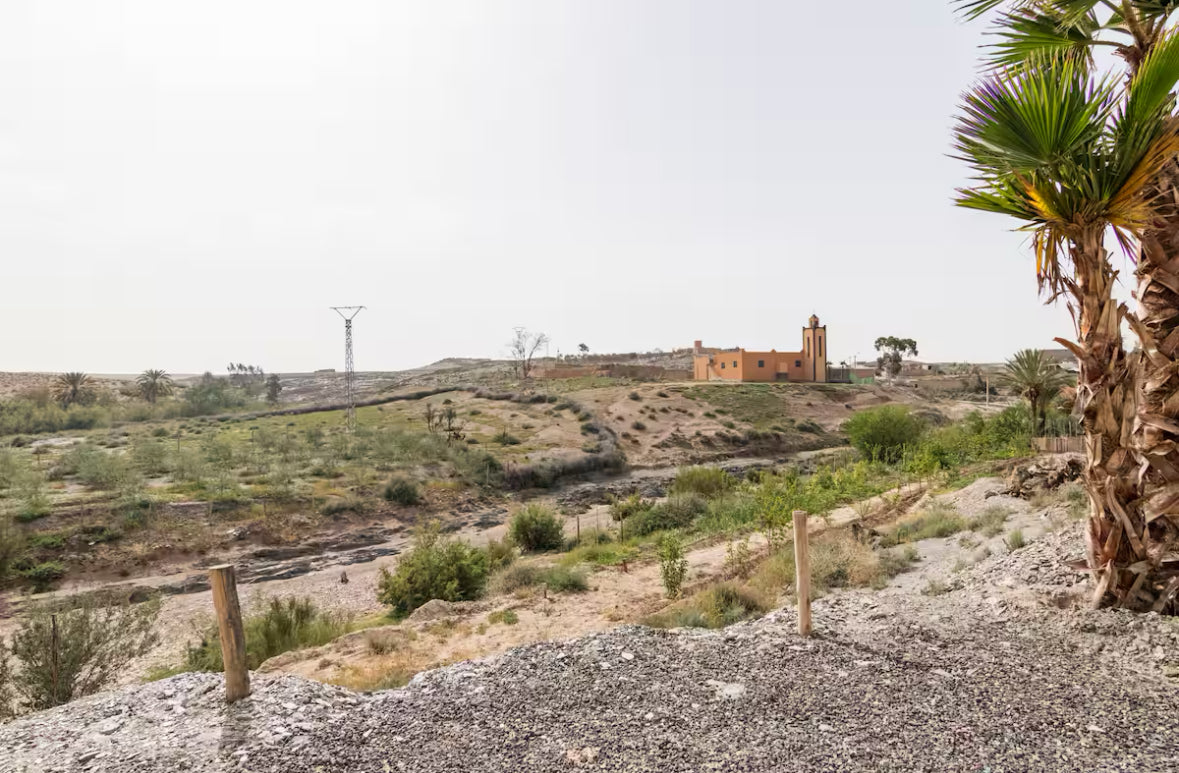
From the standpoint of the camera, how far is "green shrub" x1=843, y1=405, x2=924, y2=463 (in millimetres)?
24688

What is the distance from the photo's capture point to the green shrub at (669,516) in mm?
19234

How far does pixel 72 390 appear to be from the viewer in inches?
2050

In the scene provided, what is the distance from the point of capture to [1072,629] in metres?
5.59

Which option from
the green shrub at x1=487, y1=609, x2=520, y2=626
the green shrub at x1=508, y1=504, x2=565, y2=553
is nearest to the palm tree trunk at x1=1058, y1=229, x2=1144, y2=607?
the green shrub at x1=487, y1=609, x2=520, y2=626

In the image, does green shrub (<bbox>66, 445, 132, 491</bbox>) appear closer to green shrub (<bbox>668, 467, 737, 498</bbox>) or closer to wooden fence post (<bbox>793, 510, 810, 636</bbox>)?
green shrub (<bbox>668, 467, 737, 498</bbox>)

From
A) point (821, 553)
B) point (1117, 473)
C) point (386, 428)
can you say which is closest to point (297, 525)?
point (386, 428)

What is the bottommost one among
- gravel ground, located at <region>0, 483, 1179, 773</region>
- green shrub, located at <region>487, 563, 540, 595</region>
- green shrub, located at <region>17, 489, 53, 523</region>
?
green shrub, located at <region>487, 563, 540, 595</region>

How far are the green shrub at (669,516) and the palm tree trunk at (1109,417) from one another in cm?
1352

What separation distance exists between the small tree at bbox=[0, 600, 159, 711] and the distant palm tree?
179 feet

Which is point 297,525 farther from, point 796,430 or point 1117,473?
point 796,430

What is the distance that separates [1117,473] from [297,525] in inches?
948

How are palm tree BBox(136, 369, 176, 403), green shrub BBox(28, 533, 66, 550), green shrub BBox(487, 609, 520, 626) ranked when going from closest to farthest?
green shrub BBox(487, 609, 520, 626) → green shrub BBox(28, 533, 66, 550) → palm tree BBox(136, 369, 176, 403)

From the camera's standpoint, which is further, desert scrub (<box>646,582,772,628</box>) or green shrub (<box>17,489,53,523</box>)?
green shrub (<box>17,489,53,523</box>)

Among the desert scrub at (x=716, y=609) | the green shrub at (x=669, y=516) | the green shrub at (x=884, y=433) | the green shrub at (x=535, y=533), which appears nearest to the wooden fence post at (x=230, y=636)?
the desert scrub at (x=716, y=609)
